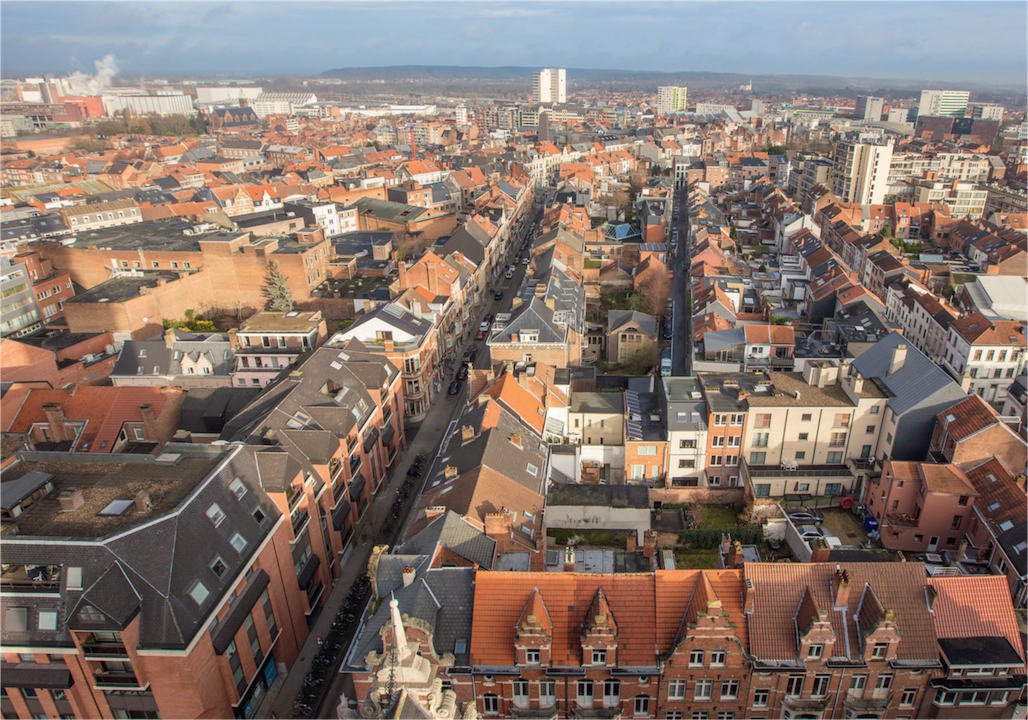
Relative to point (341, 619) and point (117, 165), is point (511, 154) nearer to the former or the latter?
point (117, 165)

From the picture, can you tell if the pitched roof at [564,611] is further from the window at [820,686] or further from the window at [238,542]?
the window at [238,542]

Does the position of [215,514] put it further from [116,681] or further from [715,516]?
[715,516]

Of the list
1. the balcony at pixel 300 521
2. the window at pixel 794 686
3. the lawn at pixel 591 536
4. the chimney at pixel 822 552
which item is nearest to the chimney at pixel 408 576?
the balcony at pixel 300 521

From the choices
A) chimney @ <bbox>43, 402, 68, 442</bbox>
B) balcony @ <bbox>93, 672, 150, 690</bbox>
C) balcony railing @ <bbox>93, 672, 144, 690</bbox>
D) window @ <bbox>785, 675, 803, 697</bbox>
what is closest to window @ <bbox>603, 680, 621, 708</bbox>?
window @ <bbox>785, 675, 803, 697</bbox>

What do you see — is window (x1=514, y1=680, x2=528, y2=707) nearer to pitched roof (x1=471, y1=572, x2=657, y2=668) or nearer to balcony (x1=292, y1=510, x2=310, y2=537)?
pitched roof (x1=471, y1=572, x2=657, y2=668)

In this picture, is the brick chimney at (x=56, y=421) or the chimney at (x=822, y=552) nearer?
the chimney at (x=822, y=552)
